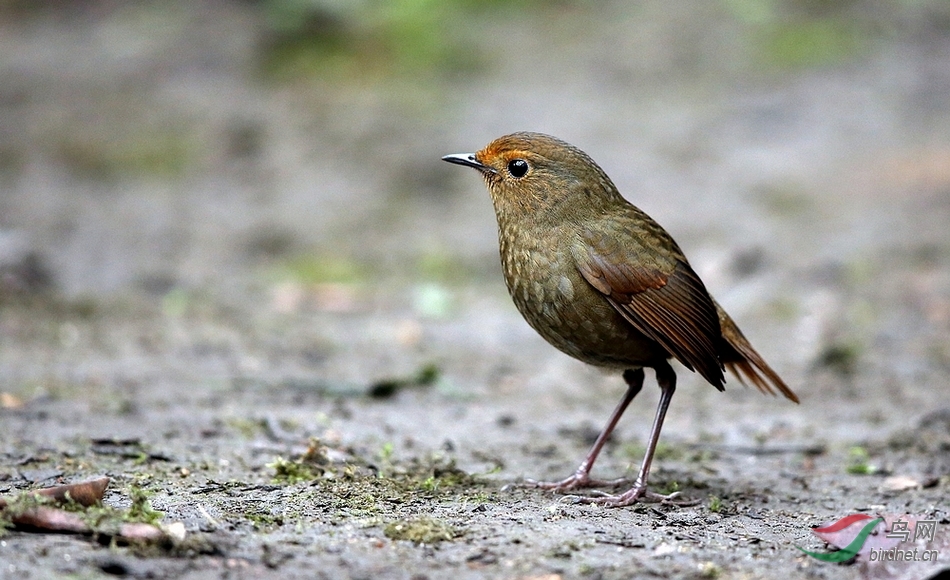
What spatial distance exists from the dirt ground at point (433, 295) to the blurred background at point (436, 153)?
36 millimetres

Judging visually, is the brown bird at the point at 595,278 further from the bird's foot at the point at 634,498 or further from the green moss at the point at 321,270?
the green moss at the point at 321,270

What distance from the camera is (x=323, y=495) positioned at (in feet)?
13.3

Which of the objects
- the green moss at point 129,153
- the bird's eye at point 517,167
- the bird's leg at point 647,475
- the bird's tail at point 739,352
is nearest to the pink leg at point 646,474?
the bird's leg at point 647,475

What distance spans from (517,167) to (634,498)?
150 centimetres

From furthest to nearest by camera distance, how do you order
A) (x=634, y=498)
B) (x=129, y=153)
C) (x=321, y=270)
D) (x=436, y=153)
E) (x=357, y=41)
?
(x=357, y=41), (x=129, y=153), (x=436, y=153), (x=321, y=270), (x=634, y=498)

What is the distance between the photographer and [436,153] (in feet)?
34.4

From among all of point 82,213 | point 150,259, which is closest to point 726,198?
point 150,259

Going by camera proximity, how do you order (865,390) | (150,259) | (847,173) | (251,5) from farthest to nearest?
1. (251,5)
2. (847,173)
3. (150,259)
4. (865,390)

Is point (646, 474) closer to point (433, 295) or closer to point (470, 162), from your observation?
point (470, 162)

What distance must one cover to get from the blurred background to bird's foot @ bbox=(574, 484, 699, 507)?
9.24 ft

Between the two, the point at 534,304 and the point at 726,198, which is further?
the point at 726,198

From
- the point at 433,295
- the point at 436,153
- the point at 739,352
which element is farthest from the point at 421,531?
the point at 436,153

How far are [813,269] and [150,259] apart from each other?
206 inches

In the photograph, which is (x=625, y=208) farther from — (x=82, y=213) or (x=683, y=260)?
(x=82, y=213)
